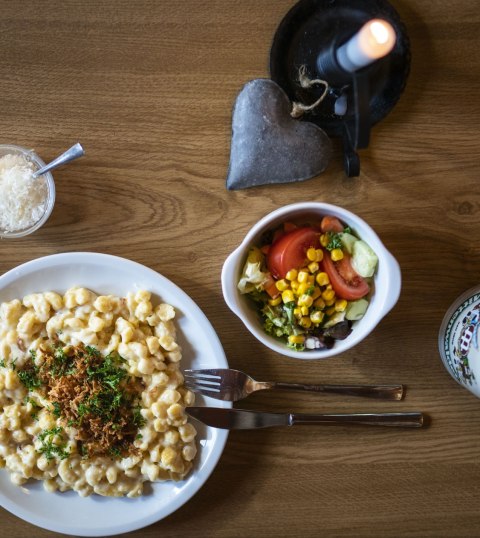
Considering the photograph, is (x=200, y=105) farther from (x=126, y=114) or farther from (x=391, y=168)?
(x=391, y=168)

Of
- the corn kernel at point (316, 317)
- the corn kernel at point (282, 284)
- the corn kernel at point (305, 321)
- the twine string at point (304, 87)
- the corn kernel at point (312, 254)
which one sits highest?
the twine string at point (304, 87)

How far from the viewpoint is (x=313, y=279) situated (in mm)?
1365

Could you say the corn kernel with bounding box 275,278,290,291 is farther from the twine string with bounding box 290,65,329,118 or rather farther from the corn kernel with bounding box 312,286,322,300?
the twine string with bounding box 290,65,329,118

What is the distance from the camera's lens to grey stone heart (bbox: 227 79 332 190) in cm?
145

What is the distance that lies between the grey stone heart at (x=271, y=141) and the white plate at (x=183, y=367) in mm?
354

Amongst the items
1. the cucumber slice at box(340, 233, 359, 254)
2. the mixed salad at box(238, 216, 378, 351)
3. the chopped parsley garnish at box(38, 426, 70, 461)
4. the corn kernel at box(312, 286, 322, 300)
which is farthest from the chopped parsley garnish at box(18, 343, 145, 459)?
the cucumber slice at box(340, 233, 359, 254)

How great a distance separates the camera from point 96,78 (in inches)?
58.7

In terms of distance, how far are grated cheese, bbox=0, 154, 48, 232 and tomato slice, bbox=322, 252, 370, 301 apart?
72cm

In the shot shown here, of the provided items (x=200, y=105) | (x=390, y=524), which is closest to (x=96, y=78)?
(x=200, y=105)

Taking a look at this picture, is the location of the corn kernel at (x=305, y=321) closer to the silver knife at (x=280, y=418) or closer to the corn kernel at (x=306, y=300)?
the corn kernel at (x=306, y=300)

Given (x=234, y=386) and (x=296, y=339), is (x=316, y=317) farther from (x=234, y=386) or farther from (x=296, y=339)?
(x=234, y=386)

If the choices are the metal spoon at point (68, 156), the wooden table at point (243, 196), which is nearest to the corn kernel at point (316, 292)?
the wooden table at point (243, 196)

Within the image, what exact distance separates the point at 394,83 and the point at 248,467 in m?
1.07

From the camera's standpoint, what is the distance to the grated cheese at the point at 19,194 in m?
1.42
